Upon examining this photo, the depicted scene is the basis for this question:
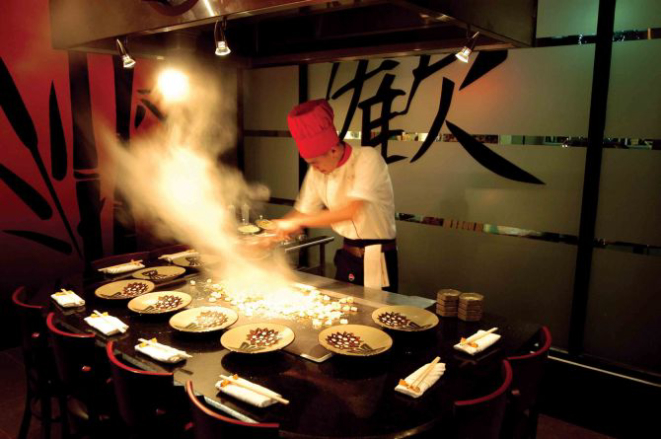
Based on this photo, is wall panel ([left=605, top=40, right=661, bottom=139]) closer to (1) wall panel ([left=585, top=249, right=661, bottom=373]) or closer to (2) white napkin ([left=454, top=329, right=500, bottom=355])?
(1) wall panel ([left=585, top=249, right=661, bottom=373])

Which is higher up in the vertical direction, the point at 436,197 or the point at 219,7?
the point at 219,7

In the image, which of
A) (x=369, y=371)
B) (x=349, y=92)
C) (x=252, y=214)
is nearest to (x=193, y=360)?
(x=369, y=371)

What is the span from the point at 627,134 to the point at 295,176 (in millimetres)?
3484

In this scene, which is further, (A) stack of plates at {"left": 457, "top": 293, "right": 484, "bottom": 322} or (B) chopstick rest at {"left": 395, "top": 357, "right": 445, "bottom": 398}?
(A) stack of plates at {"left": 457, "top": 293, "right": 484, "bottom": 322}

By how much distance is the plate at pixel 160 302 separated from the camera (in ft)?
8.82

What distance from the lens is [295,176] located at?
19.3ft

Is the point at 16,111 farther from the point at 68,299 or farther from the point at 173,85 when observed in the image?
the point at 68,299

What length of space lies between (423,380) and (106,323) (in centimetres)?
165

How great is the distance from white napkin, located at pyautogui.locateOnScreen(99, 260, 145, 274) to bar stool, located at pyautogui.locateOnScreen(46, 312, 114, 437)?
0.81 m

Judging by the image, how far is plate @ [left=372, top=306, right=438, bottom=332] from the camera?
2455mm

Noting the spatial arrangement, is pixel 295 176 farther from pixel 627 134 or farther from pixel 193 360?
pixel 193 360

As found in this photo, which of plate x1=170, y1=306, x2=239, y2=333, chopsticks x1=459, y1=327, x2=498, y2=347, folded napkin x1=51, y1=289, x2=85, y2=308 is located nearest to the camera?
chopsticks x1=459, y1=327, x2=498, y2=347

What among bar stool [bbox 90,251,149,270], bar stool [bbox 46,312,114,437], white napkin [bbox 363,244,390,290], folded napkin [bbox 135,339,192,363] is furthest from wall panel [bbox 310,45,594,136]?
bar stool [bbox 46,312,114,437]

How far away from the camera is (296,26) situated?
385cm
